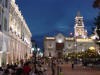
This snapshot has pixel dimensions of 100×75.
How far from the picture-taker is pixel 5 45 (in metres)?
37.1

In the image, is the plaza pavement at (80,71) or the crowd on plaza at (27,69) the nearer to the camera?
the crowd on plaza at (27,69)

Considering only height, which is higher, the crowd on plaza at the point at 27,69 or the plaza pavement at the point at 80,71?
the crowd on plaza at the point at 27,69

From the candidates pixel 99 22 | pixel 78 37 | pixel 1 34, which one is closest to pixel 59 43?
pixel 78 37

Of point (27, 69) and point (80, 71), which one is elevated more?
point (27, 69)

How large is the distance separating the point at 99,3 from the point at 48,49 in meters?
127

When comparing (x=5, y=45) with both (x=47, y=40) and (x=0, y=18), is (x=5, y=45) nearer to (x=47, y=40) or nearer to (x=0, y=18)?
(x=0, y=18)

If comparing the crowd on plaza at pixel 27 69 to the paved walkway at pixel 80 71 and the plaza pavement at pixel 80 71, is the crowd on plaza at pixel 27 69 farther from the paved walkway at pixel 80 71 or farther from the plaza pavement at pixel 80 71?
the paved walkway at pixel 80 71

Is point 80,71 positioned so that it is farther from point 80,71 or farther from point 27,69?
point 27,69

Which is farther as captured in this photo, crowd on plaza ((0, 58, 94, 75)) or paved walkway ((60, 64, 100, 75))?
paved walkway ((60, 64, 100, 75))

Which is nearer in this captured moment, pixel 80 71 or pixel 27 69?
pixel 27 69

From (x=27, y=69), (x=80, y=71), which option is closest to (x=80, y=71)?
(x=80, y=71)

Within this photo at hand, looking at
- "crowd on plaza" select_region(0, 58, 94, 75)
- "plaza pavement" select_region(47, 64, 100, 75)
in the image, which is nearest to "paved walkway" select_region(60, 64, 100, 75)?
"plaza pavement" select_region(47, 64, 100, 75)

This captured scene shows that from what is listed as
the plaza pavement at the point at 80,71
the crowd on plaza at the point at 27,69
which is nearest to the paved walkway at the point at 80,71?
the plaza pavement at the point at 80,71

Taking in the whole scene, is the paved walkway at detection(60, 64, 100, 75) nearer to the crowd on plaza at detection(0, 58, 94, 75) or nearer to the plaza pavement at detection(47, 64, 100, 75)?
the plaza pavement at detection(47, 64, 100, 75)
